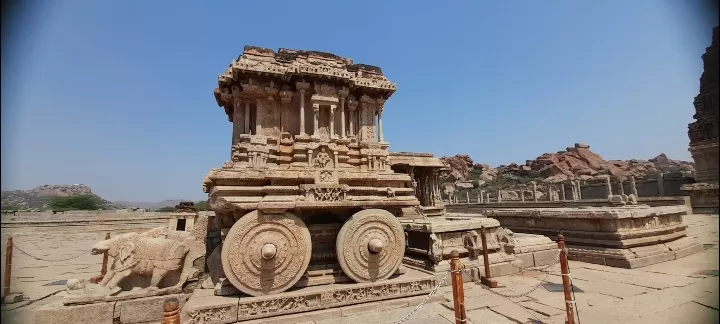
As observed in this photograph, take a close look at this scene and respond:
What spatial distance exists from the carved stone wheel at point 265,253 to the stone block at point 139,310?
1461 millimetres

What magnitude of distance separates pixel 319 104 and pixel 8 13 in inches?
319

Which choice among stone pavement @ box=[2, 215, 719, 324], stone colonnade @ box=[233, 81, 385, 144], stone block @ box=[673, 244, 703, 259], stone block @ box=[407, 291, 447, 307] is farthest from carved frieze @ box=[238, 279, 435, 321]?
stone block @ box=[673, 244, 703, 259]

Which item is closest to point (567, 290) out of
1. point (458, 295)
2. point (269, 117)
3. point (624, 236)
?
point (458, 295)

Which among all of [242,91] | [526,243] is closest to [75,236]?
[242,91]

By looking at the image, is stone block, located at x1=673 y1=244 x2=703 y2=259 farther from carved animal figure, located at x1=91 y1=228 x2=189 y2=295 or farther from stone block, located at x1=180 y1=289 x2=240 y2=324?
carved animal figure, located at x1=91 y1=228 x2=189 y2=295

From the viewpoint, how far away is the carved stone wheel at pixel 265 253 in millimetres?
4965

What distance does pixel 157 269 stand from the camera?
5.40 metres

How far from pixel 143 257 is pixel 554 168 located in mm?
70508

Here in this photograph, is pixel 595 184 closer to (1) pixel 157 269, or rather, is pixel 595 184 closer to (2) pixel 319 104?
(2) pixel 319 104

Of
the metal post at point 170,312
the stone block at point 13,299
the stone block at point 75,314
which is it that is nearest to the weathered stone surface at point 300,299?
the stone block at point 75,314

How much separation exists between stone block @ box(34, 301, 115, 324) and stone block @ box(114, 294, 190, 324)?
0.13m

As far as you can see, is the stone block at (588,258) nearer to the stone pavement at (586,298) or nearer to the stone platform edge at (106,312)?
the stone pavement at (586,298)

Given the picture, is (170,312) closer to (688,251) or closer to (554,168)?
(688,251)

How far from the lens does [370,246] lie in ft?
18.6
